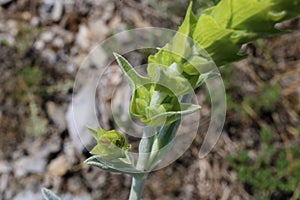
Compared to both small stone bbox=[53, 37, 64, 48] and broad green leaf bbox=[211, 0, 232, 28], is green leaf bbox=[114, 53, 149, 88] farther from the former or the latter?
small stone bbox=[53, 37, 64, 48]

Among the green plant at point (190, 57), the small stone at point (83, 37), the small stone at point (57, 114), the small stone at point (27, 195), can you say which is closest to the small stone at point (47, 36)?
the small stone at point (83, 37)

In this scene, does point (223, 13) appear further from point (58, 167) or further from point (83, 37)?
point (83, 37)

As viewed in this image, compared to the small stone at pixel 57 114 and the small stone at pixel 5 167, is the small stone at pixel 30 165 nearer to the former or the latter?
the small stone at pixel 5 167

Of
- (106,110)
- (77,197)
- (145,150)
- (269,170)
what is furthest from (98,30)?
(145,150)

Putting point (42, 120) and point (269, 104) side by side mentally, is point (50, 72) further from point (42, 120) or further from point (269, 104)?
point (269, 104)

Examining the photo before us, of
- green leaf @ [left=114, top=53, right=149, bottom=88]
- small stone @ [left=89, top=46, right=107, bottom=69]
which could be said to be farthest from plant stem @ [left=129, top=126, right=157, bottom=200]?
small stone @ [left=89, top=46, right=107, bottom=69]

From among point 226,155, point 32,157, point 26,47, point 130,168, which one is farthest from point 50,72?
point 130,168
